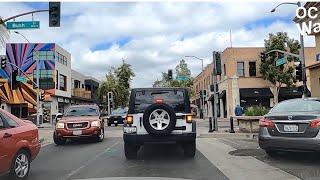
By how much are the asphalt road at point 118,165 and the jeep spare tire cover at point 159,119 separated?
2.60ft

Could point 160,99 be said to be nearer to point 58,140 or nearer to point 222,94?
point 58,140

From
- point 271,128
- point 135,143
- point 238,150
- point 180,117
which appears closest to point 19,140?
point 135,143

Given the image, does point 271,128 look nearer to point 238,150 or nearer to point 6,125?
point 238,150

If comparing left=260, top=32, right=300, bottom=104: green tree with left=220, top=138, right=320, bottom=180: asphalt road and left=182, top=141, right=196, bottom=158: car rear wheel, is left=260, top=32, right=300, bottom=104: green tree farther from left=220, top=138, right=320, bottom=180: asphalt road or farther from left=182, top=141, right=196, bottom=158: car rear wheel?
left=182, top=141, right=196, bottom=158: car rear wheel

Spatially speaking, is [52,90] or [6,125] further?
[52,90]

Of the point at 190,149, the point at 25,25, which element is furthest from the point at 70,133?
the point at 25,25

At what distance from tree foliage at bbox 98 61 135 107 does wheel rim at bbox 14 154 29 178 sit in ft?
204

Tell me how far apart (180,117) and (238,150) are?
2920mm

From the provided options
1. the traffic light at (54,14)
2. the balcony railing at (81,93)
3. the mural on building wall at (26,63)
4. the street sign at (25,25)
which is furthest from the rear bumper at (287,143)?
the balcony railing at (81,93)

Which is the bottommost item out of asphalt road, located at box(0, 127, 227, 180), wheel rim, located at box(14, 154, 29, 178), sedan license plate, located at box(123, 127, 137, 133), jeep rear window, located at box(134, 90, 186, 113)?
asphalt road, located at box(0, 127, 227, 180)

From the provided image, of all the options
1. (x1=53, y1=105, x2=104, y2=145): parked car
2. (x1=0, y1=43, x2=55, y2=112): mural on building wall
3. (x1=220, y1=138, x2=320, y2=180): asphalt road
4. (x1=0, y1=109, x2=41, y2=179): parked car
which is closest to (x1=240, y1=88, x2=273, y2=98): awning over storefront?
(x1=0, y1=43, x2=55, y2=112): mural on building wall

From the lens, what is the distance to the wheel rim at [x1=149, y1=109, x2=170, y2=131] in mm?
11148

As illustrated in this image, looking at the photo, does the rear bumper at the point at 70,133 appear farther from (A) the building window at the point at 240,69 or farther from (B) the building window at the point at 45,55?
(A) the building window at the point at 240,69

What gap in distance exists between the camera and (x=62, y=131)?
1633cm
